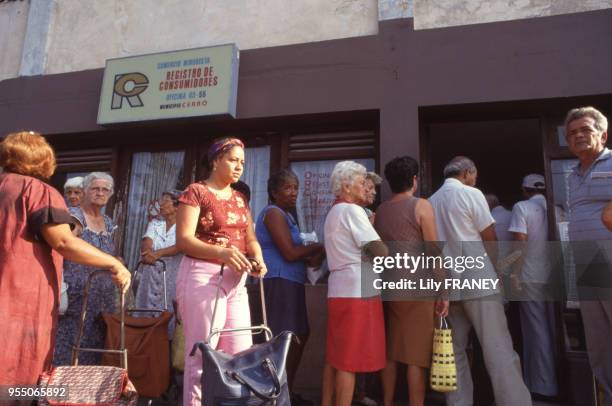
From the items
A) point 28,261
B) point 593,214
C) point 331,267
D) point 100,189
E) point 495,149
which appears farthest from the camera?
point 495,149

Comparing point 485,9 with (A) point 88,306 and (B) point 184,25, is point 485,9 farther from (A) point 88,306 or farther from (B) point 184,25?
(A) point 88,306

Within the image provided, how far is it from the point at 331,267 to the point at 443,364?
3.17 ft

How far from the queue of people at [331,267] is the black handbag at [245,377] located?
1.33 feet

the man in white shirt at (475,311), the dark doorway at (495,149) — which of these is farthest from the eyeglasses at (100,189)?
the dark doorway at (495,149)

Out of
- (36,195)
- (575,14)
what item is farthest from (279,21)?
(36,195)

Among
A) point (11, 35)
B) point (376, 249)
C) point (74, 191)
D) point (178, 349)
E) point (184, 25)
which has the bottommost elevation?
point (178, 349)

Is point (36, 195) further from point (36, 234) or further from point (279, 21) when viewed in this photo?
point (279, 21)

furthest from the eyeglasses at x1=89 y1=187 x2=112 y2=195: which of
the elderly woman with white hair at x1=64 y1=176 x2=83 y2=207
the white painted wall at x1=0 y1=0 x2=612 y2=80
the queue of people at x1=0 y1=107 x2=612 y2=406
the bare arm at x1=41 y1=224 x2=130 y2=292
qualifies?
the white painted wall at x1=0 y1=0 x2=612 y2=80

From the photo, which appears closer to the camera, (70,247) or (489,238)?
(70,247)

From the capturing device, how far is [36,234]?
7.79ft

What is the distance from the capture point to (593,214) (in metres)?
3.04

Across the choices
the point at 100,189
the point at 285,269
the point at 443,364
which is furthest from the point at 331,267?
the point at 100,189

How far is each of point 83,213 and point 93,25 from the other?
3405 millimetres

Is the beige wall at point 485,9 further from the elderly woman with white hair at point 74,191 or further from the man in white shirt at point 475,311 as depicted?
the elderly woman with white hair at point 74,191
